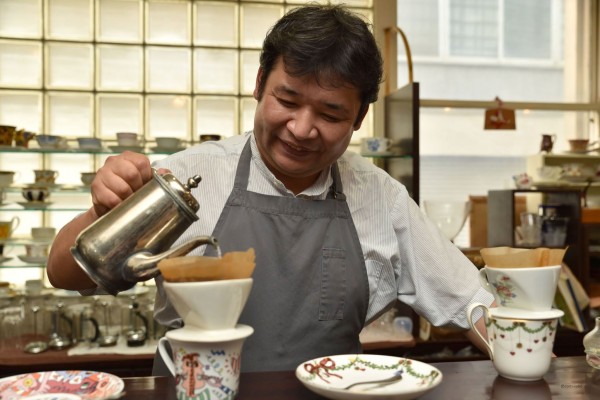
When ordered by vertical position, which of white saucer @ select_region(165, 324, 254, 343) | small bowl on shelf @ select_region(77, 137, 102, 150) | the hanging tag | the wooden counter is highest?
the hanging tag

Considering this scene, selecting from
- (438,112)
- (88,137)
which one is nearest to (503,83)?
(438,112)

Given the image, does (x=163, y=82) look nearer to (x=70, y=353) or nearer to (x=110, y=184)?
(x=70, y=353)

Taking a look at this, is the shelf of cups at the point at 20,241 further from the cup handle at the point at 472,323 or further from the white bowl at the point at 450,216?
the cup handle at the point at 472,323

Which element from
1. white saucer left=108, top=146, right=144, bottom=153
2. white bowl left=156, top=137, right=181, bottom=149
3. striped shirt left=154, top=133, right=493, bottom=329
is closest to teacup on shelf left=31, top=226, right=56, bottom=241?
white saucer left=108, top=146, right=144, bottom=153

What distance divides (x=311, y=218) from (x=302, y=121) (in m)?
0.26

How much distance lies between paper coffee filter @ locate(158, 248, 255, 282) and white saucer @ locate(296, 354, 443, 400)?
0.72 feet

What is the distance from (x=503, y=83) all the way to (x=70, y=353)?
9.59 ft

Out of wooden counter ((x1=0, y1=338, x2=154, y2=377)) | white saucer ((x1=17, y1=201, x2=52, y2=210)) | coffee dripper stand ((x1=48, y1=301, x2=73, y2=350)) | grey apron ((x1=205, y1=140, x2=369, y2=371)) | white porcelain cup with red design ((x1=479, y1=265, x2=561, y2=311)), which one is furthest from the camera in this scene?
white saucer ((x1=17, y1=201, x2=52, y2=210))

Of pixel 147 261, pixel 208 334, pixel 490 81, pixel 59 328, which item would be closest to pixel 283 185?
pixel 147 261

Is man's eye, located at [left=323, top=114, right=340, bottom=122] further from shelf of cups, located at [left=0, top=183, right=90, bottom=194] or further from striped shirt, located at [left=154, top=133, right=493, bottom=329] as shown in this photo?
shelf of cups, located at [left=0, top=183, right=90, bottom=194]

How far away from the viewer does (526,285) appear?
3.72 feet

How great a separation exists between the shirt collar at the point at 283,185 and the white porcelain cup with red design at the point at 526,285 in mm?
581

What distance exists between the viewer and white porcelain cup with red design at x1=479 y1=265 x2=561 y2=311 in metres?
1.13

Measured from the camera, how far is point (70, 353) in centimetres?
282
